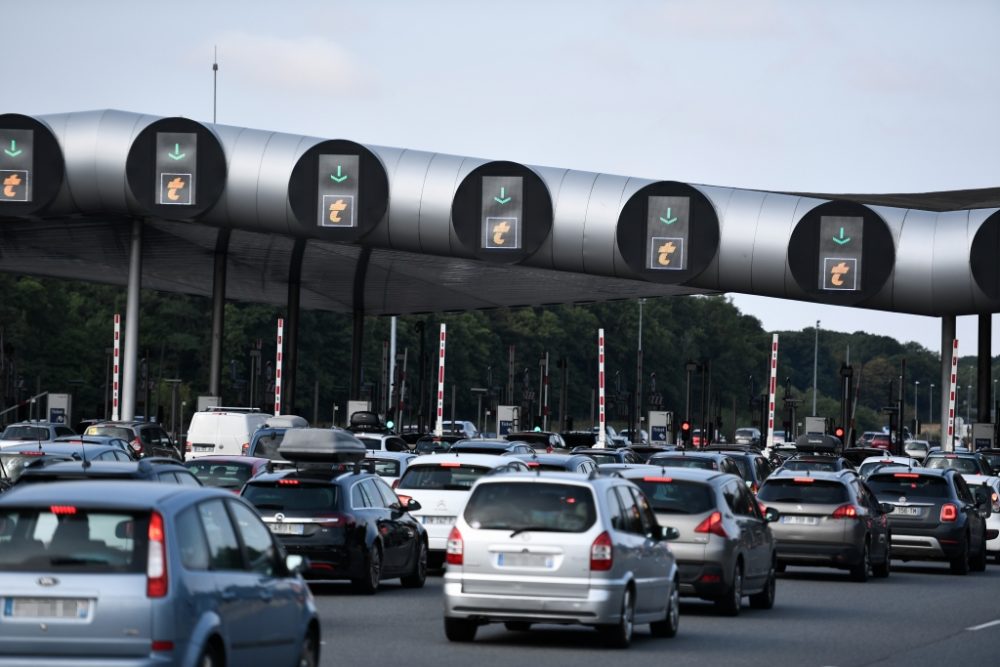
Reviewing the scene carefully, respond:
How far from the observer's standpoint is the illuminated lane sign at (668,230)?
5112 cm

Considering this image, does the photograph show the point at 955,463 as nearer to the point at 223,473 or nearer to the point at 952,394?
the point at 952,394

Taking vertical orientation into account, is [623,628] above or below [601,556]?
below

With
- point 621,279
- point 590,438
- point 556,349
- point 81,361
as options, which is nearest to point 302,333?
point 81,361

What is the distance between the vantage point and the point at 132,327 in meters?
54.2

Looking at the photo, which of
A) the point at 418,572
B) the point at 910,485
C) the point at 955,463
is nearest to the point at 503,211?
the point at 955,463

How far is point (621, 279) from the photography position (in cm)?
5603

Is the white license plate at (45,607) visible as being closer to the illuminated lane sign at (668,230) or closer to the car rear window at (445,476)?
the car rear window at (445,476)

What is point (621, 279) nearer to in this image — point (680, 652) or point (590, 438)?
point (590, 438)

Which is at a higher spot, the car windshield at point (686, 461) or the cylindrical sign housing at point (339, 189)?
the cylindrical sign housing at point (339, 189)

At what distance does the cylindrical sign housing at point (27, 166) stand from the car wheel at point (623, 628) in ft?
122

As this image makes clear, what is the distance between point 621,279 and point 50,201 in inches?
656

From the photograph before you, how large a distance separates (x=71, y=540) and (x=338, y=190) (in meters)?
41.7

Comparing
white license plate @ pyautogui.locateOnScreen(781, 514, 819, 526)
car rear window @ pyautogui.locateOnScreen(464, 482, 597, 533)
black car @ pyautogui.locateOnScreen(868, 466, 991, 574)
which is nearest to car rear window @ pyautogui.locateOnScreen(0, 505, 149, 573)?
car rear window @ pyautogui.locateOnScreen(464, 482, 597, 533)

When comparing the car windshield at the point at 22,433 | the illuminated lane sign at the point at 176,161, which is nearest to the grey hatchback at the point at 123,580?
the car windshield at the point at 22,433
